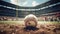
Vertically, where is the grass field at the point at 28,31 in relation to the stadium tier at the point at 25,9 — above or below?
below

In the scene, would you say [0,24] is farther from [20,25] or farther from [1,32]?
[20,25]

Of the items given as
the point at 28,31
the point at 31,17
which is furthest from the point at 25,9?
the point at 28,31

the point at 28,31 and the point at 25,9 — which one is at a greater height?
the point at 25,9

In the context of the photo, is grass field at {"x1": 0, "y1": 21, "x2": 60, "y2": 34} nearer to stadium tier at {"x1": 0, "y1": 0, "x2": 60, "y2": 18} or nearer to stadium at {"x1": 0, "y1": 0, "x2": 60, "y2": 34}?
stadium at {"x1": 0, "y1": 0, "x2": 60, "y2": 34}

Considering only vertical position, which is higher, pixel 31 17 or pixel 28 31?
pixel 31 17

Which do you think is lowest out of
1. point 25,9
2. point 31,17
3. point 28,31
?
point 28,31

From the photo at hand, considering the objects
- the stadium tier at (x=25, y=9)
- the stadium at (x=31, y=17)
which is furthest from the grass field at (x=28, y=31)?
the stadium tier at (x=25, y=9)

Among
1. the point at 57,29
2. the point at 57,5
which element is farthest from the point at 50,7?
the point at 57,29

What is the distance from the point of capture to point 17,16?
6.36ft

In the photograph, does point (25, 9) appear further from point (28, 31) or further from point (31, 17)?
point (28, 31)

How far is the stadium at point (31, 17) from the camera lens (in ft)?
6.21

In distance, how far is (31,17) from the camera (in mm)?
1869

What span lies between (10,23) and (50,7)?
29.0 inches

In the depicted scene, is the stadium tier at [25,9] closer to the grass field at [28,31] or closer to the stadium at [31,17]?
the stadium at [31,17]
